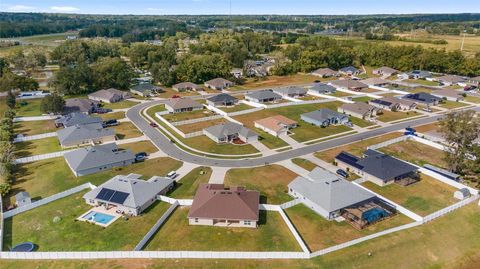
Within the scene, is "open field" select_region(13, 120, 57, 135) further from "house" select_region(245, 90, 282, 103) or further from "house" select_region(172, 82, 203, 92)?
"house" select_region(245, 90, 282, 103)

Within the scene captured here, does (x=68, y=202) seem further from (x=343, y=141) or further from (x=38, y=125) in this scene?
(x=343, y=141)

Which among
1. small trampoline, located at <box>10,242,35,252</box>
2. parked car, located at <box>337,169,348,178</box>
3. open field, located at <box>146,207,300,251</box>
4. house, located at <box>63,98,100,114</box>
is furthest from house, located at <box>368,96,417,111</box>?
small trampoline, located at <box>10,242,35,252</box>

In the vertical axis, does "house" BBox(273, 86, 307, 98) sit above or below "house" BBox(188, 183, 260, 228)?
above

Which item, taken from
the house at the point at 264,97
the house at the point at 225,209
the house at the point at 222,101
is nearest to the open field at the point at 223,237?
the house at the point at 225,209

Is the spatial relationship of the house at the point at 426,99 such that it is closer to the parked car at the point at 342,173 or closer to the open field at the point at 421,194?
the open field at the point at 421,194

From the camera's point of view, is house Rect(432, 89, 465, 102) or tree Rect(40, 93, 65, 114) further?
house Rect(432, 89, 465, 102)

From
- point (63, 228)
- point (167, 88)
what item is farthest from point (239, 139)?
point (167, 88)

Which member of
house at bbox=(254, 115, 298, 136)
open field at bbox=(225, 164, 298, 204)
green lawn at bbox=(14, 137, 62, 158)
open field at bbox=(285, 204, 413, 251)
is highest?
house at bbox=(254, 115, 298, 136)
